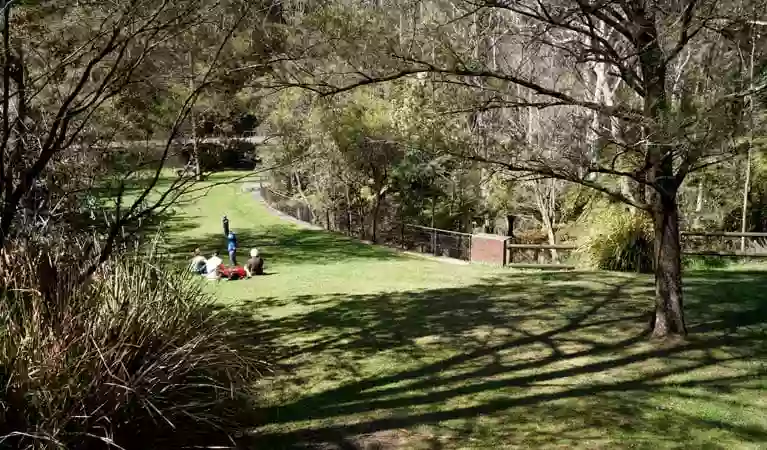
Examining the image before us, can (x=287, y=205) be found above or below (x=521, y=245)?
above

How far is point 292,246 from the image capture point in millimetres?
17781

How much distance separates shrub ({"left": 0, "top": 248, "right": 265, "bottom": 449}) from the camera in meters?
3.91

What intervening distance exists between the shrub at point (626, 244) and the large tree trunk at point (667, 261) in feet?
22.4

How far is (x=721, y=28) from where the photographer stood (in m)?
5.48

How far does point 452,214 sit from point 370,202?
9.85ft

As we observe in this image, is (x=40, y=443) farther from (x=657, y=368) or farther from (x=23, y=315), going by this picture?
(x=657, y=368)

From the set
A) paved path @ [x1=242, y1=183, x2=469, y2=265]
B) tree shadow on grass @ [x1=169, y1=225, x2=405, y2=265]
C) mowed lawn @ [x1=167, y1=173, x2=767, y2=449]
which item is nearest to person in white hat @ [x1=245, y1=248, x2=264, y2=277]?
mowed lawn @ [x1=167, y1=173, x2=767, y2=449]

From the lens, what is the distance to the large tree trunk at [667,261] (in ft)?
20.8

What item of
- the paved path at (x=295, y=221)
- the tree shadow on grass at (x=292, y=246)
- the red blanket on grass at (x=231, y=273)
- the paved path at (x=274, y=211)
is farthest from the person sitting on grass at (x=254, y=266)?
the paved path at (x=274, y=211)

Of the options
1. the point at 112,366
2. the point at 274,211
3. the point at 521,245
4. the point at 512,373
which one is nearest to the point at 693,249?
the point at 521,245

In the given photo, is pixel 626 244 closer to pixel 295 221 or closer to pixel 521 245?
pixel 521 245

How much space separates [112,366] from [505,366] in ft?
10.8

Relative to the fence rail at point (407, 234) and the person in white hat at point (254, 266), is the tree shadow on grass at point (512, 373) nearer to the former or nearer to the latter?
the person in white hat at point (254, 266)

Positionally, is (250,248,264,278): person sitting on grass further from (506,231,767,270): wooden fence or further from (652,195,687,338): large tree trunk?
(652,195,687,338): large tree trunk
